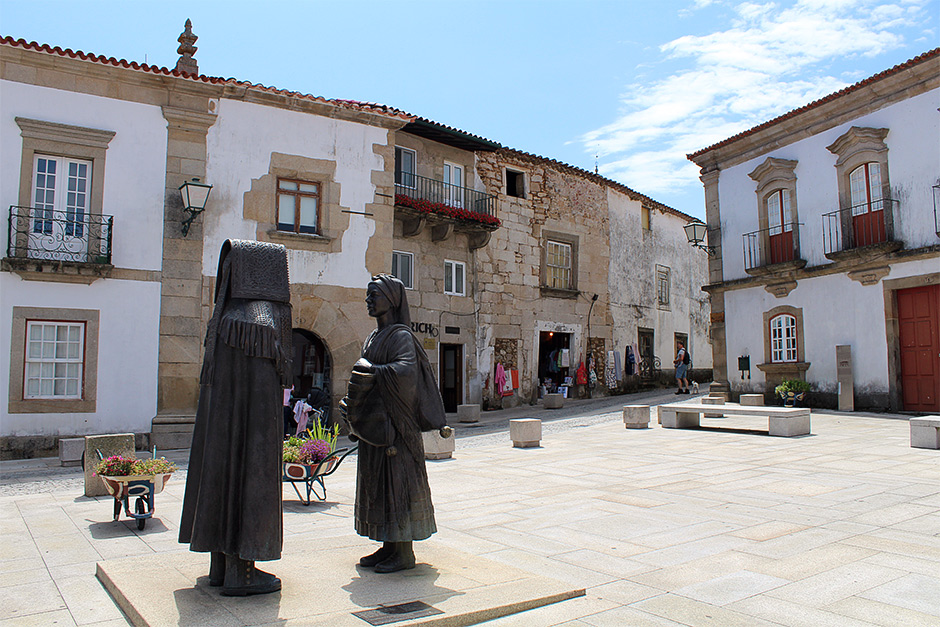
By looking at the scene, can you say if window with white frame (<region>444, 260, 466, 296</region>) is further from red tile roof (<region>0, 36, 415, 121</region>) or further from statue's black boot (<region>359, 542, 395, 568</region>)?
statue's black boot (<region>359, 542, 395, 568</region>)

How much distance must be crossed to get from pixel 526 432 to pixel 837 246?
Answer: 10220 millimetres

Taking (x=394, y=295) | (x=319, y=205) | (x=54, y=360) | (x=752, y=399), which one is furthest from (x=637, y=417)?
(x=54, y=360)

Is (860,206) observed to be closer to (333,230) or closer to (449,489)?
(333,230)

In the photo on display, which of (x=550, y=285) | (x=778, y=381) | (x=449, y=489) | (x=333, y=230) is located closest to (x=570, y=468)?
(x=449, y=489)

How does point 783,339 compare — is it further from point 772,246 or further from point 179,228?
point 179,228

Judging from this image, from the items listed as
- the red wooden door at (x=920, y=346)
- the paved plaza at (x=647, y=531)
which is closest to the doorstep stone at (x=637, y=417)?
the paved plaza at (x=647, y=531)

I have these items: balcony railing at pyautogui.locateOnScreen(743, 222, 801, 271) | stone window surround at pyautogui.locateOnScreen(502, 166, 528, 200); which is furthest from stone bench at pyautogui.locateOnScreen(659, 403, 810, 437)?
stone window surround at pyautogui.locateOnScreen(502, 166, 528, 200)

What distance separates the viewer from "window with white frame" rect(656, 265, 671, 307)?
27256mm

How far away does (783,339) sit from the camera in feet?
60.0

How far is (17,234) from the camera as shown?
1206 centimetres

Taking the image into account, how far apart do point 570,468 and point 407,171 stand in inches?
466

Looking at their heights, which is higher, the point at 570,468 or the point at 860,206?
the point at 860,206

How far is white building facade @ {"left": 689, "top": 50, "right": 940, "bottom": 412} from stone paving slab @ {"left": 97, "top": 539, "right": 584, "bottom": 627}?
46.8 feet

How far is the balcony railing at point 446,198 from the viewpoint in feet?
59.9
